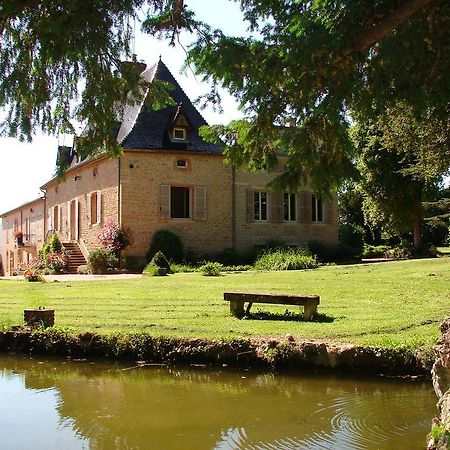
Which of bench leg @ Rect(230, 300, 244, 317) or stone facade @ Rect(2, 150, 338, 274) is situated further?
stone facade @ Rect(2, 150, 338, 274)

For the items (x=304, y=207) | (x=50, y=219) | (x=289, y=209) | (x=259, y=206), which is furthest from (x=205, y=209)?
(x=50, y=219)

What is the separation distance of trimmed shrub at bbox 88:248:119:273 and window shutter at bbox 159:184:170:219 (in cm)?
279

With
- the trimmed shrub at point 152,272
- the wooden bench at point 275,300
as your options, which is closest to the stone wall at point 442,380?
the wooden bench at point 275,300

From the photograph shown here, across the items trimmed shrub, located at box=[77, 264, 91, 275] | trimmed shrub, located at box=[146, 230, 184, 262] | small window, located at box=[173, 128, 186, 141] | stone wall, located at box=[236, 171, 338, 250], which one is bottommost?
trimmed shrub, located at box=[77, 264, 91, 275]

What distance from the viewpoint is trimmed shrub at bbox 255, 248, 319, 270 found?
19500 mm

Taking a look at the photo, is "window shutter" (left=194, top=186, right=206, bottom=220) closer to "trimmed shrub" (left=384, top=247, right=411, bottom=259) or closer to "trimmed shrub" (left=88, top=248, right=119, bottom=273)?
"trimmed shrub" (left=88, top=248, right=119, bottom=273)

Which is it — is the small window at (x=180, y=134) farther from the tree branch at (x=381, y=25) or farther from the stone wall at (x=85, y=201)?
the tree branch at (x=381, y=25)

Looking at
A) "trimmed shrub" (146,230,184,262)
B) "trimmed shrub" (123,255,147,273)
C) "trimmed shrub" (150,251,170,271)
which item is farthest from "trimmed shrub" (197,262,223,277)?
"trimmed shrub" (123,255,147,273)

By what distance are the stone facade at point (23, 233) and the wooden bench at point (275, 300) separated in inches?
863

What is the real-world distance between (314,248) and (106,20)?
20.0 m

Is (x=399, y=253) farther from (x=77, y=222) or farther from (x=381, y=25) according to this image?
(x=381, y=25)

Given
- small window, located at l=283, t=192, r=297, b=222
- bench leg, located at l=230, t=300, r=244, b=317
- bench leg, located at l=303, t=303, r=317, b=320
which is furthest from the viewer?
small window, located at l=283, t=192, r=297, b=222

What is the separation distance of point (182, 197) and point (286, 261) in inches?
239

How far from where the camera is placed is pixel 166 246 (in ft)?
71.7
